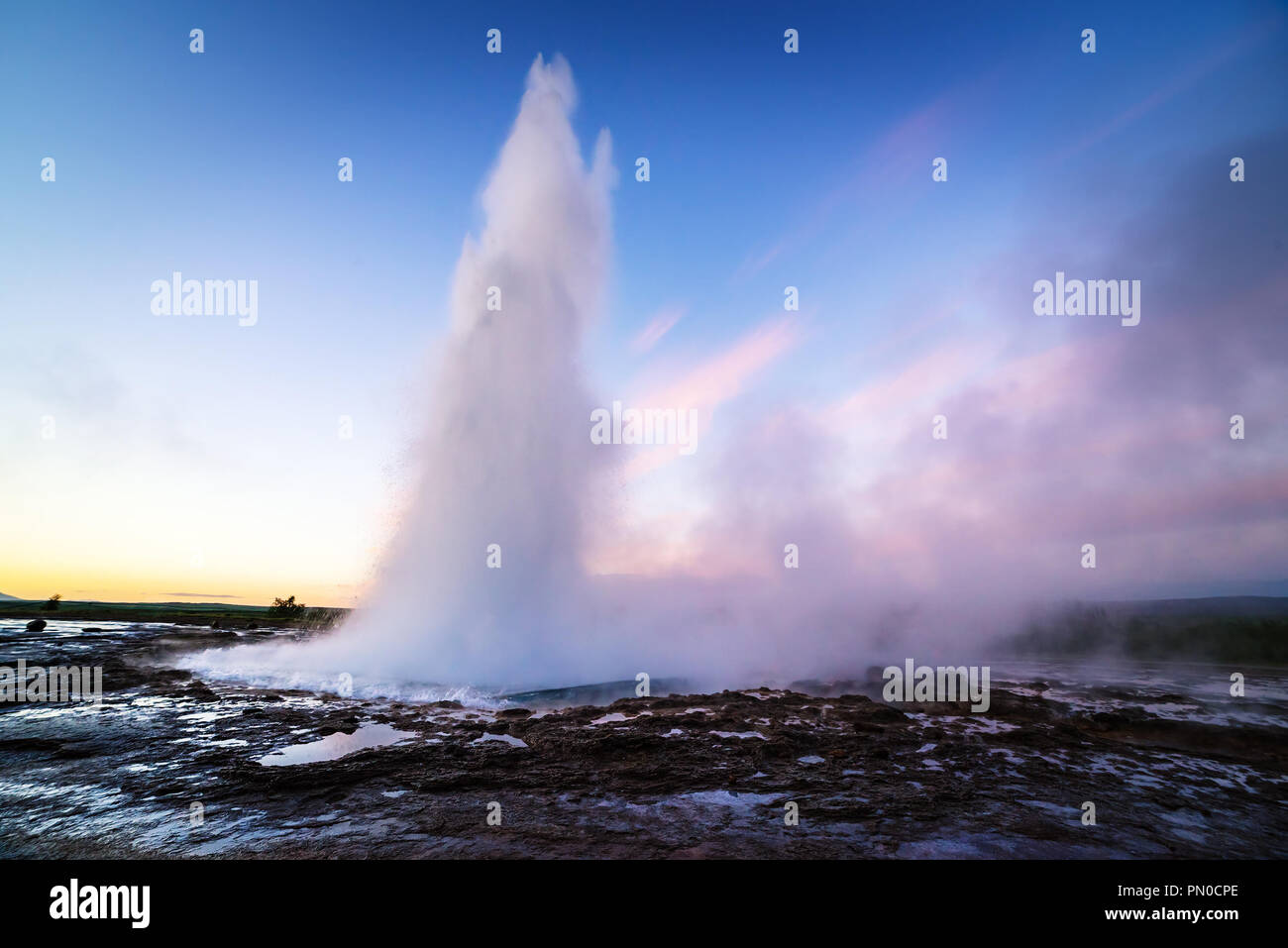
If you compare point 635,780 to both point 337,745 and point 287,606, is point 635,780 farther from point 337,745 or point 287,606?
point 287,606

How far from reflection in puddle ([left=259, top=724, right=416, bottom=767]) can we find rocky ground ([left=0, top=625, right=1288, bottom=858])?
0.10 m

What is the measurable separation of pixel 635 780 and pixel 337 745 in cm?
650

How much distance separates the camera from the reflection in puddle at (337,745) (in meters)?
9.43

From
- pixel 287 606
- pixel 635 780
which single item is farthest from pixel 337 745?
pixel 287 606

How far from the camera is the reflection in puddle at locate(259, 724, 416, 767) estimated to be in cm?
943

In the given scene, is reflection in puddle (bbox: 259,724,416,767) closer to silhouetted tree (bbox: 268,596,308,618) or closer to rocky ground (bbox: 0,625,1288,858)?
rocky ground (bbox: 0,625,1288,858)

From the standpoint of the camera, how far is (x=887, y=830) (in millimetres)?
6758

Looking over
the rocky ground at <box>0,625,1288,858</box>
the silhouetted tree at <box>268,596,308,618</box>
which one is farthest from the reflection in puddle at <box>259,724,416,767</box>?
the silhouetted tree at <box>268,596,308,618</box>

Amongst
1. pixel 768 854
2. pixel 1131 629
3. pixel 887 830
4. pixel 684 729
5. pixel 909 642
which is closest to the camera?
pixel 768 854

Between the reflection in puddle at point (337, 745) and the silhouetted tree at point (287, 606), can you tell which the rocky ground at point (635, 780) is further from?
the silhouetted tree at point (287, 606)
